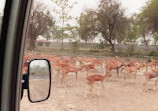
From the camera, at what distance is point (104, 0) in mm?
1616

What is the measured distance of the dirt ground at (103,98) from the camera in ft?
4.60

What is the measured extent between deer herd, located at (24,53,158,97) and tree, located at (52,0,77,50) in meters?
0.23

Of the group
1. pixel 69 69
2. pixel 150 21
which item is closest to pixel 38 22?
pixel 69 69

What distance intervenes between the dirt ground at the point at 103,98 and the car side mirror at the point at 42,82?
3.38 ft

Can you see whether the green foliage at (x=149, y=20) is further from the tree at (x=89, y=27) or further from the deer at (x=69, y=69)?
the deer at (x=69, y=69)

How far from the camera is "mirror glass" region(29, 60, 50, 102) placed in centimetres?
35

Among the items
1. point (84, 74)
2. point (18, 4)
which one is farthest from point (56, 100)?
point (18, 4)

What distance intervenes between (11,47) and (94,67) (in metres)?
1.45

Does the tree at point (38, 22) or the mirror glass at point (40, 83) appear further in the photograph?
the tree at point (38, 22)

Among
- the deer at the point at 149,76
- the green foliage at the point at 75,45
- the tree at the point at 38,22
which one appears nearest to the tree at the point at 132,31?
the deer at the point at 149,76

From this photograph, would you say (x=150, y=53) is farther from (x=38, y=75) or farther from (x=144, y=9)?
(x=38, y=75)

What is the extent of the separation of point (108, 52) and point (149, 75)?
0.35 metres

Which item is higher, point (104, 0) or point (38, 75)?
point (104, 0)

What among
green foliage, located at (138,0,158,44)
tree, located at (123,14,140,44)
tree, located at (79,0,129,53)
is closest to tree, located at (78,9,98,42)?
tree, located at (79,0,129,53)
